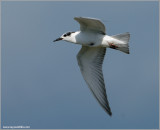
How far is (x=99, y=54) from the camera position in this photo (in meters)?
13.7

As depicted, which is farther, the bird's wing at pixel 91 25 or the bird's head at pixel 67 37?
the bird's head at pixel 67 37

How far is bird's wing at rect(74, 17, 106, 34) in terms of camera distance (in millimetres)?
12186

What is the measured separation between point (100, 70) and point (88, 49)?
675 mm

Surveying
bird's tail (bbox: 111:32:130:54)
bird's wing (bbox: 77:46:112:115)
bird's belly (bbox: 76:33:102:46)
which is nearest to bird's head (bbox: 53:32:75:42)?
bird's belly (bbox: 76:33:102:46)

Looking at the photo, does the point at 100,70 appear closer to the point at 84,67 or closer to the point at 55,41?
the point at 84,67

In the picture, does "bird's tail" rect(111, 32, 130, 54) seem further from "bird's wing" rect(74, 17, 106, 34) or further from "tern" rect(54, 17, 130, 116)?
"bird's wing" rect(74, 17, 106, 34)

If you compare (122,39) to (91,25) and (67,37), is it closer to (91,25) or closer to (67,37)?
(91,25)

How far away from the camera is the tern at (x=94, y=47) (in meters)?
12.6

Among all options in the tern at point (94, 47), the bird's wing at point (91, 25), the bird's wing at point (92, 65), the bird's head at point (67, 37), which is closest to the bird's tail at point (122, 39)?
the tern at point (94, 47)

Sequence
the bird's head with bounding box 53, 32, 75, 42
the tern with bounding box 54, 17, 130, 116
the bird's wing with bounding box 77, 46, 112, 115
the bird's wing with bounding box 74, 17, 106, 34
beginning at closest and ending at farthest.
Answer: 1. the bird's wing with bounding box 74, 17, 106, 34
2. the tern with bounding box 54, 17, 130, 116
3. the bird's head with bounding box 53, 32, 75, 42
4. the bird's wing with bounding box 77, 46, 112, 115

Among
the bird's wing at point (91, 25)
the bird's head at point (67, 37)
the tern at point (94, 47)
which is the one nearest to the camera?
the bird's wing at point (91, 25)

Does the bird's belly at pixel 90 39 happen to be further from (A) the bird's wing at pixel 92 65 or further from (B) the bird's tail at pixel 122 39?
(A) the bird's wing at pixel 92 65

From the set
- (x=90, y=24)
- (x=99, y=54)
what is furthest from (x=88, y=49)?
(x=90, y=24)

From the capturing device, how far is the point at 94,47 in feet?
44.8
